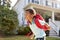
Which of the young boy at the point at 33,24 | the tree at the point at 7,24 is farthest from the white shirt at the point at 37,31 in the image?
the tree at the point at 7,24

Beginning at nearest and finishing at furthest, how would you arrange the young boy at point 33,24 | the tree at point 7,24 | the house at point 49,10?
the young boy at point 33,24 → the tree at point 7,24 → the house at point 49,10

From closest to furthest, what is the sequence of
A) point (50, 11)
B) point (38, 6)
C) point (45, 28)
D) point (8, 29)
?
point (45, 28) → point (8, 29) → point (38, 6) → point (50, 11)

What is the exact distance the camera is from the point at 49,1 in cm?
2433

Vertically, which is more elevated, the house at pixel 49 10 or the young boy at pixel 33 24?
the young boy at pixel 33 24

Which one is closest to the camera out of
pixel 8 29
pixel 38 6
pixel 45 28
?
pixel 45 28

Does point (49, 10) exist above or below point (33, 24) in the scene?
below

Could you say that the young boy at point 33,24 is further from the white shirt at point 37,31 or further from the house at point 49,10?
the house at point 49,10

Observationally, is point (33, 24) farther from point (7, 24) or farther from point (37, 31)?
point (7, 24)

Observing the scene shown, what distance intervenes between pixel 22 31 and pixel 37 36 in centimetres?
1255

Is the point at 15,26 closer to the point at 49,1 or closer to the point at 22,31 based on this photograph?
the point at 22,31

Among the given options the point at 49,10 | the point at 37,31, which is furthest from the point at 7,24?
the point at 37,31

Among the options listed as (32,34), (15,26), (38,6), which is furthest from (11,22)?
(32,34)

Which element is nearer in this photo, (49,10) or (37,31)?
(37,31)

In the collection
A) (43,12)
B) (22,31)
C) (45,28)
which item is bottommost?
(22,31)
